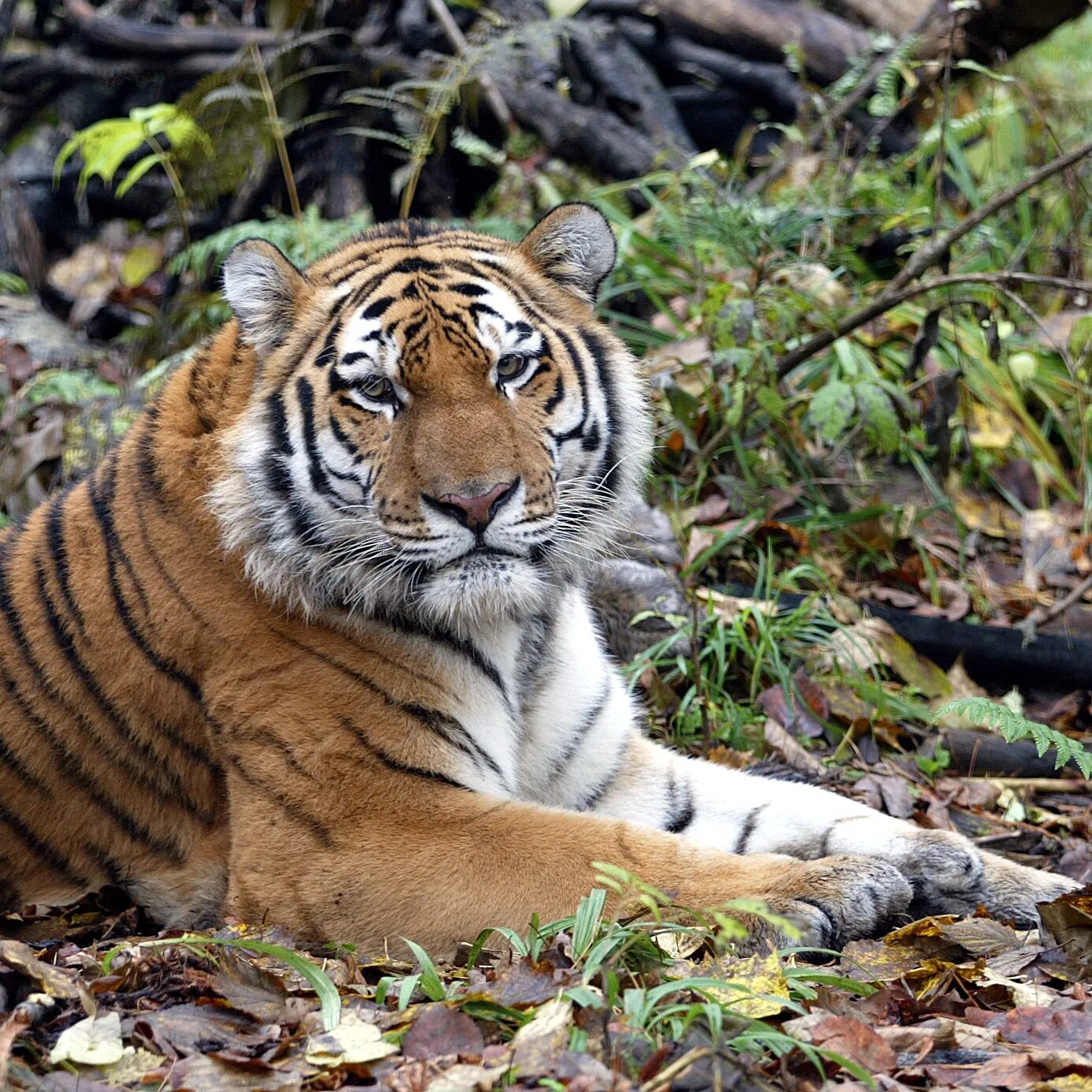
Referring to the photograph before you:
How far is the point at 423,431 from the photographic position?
124 inches

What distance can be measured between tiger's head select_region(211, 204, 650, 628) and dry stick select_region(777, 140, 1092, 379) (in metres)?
1.73

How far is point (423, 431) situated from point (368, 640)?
56 centimetres

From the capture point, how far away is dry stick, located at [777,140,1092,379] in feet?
15.3

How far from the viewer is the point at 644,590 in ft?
16.1

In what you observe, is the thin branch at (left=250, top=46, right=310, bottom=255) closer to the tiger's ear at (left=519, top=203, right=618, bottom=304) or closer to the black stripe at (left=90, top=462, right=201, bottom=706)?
the tiger's ear at (left=519, top=203, right=618, bottom=304)

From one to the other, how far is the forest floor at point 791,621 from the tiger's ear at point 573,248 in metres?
1.29

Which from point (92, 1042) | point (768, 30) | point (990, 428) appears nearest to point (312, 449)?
point (92, 1042)

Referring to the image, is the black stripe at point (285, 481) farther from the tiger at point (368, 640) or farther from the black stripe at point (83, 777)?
the black stripe at point (83, 777)

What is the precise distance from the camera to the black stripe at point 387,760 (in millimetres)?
3145


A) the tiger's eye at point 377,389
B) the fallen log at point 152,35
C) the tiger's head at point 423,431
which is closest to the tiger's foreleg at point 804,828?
the tiger's head at point 423,431

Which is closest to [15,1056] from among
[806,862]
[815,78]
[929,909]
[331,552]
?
[331,552]

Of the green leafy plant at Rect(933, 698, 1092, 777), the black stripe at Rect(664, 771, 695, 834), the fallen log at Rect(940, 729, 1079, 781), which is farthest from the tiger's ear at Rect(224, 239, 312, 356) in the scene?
the fallen log at Rect(940, 729, 1079, 781)

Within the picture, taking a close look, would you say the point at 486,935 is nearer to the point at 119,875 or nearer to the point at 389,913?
the point at 389,913

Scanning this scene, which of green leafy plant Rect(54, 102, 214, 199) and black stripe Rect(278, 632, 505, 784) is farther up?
green leafy plant Rect(54, 102, 214, 199)
